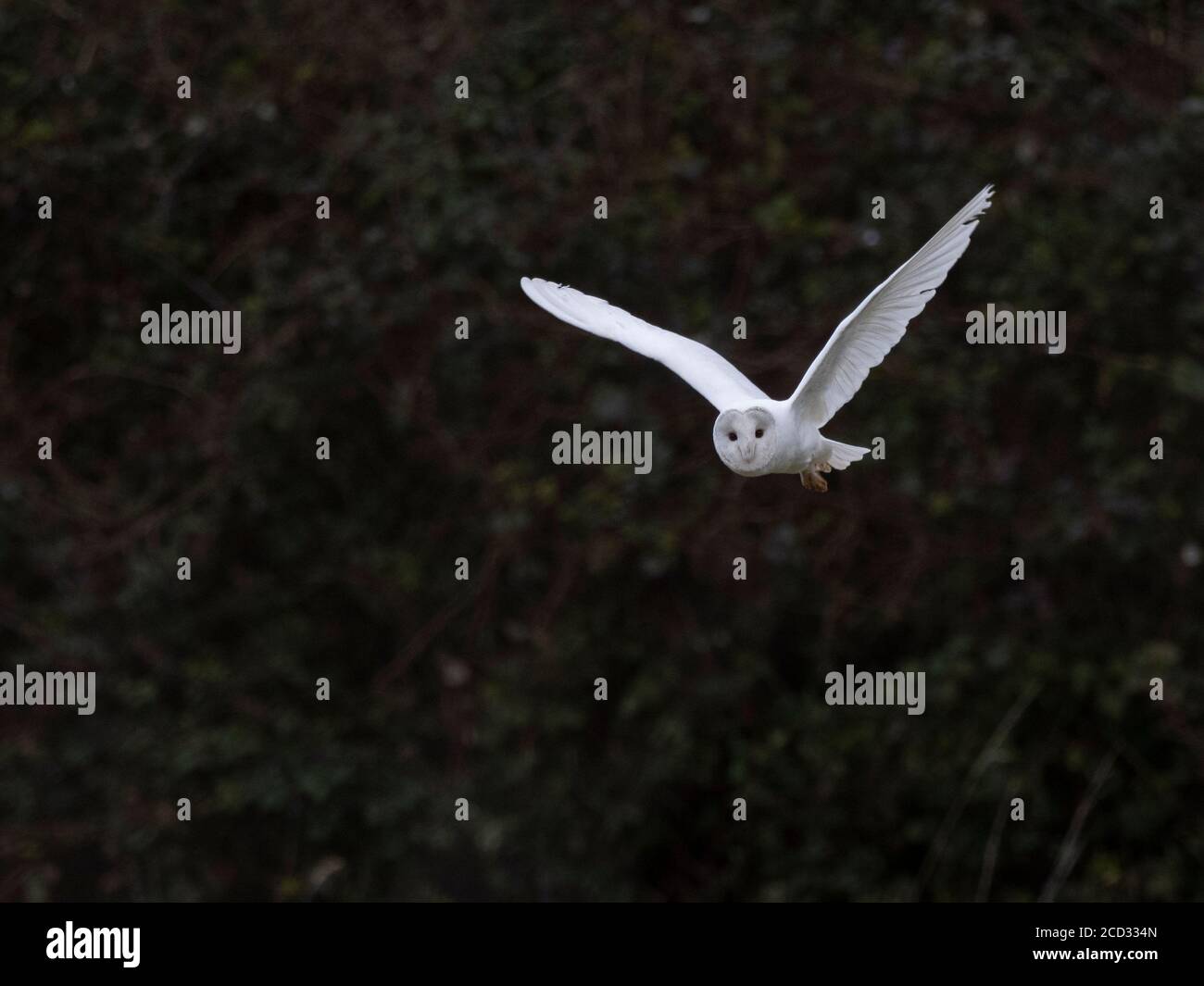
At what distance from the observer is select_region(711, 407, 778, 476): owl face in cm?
259

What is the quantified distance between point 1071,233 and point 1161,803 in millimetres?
1707

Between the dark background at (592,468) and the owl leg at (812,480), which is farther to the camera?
the dark background at (592,468)

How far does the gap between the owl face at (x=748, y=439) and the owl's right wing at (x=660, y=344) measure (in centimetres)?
13

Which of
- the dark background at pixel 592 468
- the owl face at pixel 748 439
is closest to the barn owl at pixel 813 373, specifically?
the owl face at pixel 748 439

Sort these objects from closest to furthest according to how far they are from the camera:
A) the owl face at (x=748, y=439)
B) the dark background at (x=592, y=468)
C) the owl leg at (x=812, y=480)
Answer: the owl face at (x=748, y=439)
the owl leg at (x=812, y=480)
the dark background at (x=592, y=468)

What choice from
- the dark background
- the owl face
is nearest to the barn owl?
the owl face

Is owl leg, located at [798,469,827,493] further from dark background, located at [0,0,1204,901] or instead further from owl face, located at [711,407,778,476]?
dark background, located at [0,0,1204,901]

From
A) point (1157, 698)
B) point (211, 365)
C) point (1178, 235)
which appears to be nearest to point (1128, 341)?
point (1178, 235)

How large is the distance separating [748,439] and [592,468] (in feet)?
8.51

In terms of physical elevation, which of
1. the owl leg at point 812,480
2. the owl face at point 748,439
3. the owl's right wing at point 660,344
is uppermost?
the owl's right wing at point 660,344

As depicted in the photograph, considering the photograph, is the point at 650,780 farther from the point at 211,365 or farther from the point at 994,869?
the point at 211,365

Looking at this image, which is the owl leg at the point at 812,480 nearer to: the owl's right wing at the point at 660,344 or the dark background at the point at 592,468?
the owl's right wing at the point at 660,344

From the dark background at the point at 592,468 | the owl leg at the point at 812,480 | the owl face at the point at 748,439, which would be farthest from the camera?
the dark background at the point at 592,468

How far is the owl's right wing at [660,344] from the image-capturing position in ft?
9.73
